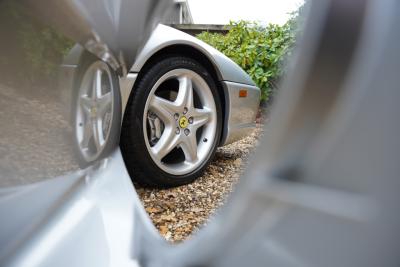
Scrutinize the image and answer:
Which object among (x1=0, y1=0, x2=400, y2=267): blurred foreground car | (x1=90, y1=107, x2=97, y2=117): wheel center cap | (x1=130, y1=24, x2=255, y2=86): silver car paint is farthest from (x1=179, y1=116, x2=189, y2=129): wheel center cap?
(x1=0, y1=0, x2=400, y2=267): blurred foreground car

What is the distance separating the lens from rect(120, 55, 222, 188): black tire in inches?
66.0

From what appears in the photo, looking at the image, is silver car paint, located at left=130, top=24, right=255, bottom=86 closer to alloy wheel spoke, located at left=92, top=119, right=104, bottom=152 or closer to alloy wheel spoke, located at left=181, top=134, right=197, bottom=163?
alloy wheel spoke, located at left=181, top=134, right=197, bottom=163

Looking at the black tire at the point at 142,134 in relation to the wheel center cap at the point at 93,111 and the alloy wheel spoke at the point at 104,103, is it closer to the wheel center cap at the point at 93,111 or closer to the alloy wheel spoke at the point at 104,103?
the alloy wheel spoke at the point at 104,103

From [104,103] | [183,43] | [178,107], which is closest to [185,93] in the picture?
[178,107]

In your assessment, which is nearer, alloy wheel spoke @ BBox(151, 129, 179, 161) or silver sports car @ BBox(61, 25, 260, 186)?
silver sports car @ BBox(61, 25, 260, 186)

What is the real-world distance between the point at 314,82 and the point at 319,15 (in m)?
0.05

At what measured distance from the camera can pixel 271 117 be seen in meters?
0.35

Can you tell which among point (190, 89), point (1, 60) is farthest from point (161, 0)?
point (190, 89)

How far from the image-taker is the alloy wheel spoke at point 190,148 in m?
1.97

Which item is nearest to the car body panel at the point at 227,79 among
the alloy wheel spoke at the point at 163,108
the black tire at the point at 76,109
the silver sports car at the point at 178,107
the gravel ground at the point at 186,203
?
the silver sports car at the point at 178,107

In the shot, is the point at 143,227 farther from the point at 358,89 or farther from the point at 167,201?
the point at 167,201

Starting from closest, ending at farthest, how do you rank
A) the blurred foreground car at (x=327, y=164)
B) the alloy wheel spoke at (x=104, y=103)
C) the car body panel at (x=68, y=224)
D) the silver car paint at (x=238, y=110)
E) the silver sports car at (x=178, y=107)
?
the blurred foreground car at (x=327, y=164) → the car body panel at (x=68, y=224) → the alloy wheel spoke at (x=104, y=103) → the silver sports car at (x=178, y=107) → the silver car paint at (x=238, y=110)

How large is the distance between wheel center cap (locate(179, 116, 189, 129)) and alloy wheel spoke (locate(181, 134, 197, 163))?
7 cm

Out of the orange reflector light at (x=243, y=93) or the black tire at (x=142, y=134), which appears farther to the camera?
the orange reflector light at (x=243, y=93)
